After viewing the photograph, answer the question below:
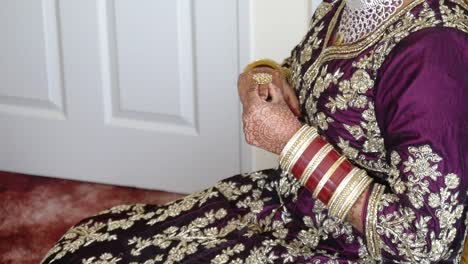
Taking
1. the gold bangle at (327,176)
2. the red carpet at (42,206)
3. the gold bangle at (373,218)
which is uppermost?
the gold bangle at (327,176)

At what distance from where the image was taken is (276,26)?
2.41 metres

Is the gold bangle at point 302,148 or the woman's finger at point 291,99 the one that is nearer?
the gold bangle at point 302,148

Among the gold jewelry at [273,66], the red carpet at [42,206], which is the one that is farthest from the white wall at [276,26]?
the gold jewelry at [273,66]

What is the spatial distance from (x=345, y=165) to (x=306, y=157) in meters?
0.06

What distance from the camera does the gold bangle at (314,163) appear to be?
1252mm

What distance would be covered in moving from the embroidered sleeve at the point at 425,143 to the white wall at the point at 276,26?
3.94ft

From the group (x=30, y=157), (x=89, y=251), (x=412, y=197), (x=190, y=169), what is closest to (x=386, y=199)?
(x=412, y=197)

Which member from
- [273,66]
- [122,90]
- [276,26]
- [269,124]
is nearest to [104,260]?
[269,124]

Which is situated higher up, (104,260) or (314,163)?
(314,163)

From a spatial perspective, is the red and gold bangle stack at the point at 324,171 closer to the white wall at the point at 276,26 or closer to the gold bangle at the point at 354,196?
the gold bangle at the point at 354,196

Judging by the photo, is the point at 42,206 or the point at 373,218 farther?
the point at 42,206

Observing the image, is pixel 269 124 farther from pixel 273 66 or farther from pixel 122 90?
pixel 122 90

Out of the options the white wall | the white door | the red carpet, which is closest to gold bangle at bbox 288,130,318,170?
the white wall

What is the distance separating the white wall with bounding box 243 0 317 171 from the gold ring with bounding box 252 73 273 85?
0.87 m
